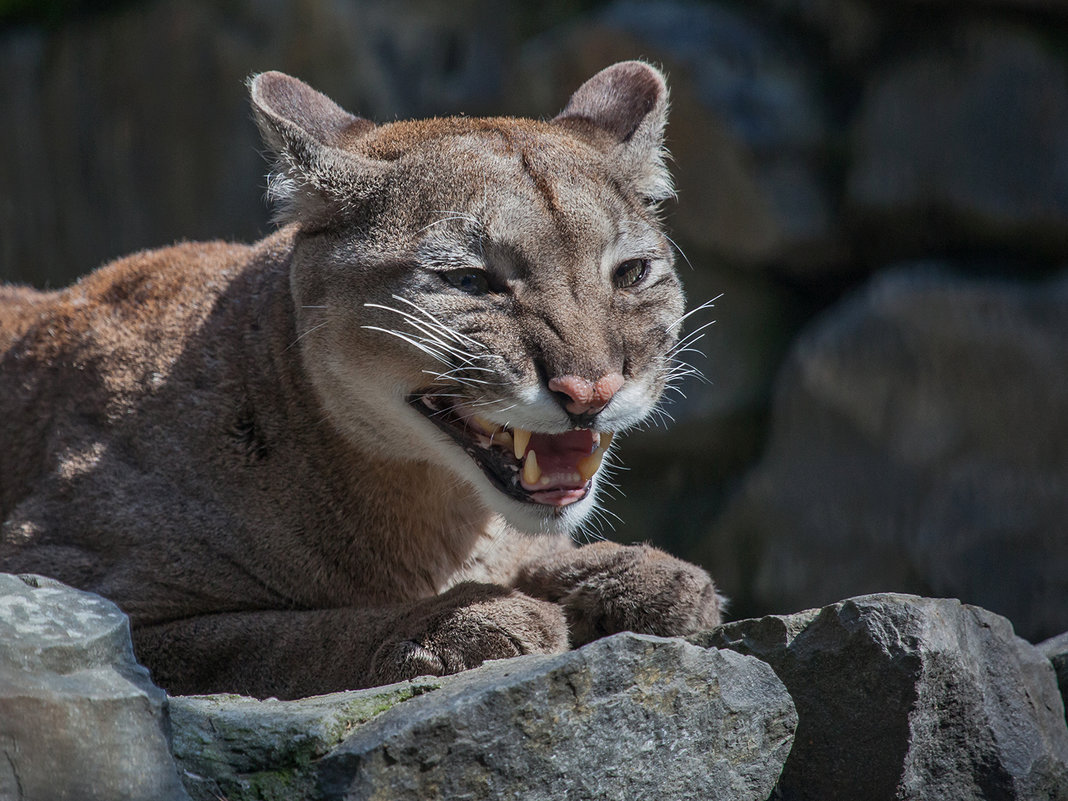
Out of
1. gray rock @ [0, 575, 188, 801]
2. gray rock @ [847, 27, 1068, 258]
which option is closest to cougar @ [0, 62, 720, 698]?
gray rock @ [0, 575, 188, 801]

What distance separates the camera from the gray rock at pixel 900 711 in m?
3.02

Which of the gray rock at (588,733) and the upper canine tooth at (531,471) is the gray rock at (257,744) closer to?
the gray rock at (588,733)

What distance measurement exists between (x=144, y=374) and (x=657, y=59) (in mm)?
4905

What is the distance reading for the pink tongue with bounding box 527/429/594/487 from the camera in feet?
11.9

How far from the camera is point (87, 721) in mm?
2363

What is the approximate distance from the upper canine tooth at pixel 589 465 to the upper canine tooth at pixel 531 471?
129mm

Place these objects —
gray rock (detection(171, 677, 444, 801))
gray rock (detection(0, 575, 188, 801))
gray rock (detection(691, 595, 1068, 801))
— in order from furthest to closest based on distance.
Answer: gray rock (detection(691, 595, 1068, 801))
gray rock (detection(171, 677, 444, 801))
gray rock (detection(0, 575, 188, 801))

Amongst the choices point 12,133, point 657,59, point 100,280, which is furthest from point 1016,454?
point 12,133

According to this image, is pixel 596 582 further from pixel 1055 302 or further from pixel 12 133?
pixel 12 133

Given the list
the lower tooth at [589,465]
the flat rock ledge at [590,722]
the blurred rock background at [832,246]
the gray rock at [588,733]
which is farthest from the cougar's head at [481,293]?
the blurred rock background at [832,246]

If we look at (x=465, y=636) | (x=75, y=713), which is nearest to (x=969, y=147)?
(x=465, y=636)

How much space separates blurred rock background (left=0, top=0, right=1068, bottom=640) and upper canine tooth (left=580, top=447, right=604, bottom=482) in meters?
3.05

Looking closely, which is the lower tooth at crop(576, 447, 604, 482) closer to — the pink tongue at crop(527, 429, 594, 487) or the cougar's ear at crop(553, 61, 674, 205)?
the pink tongue at crop(527, 429, 594, 487)

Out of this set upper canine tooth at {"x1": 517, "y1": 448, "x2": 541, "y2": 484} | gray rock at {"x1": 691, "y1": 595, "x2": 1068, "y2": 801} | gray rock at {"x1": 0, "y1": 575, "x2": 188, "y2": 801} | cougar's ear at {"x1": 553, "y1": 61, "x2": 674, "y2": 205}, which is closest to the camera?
gray rock at {"x1": 0, "y1": 575, "x2": 188, "y2": 801}
